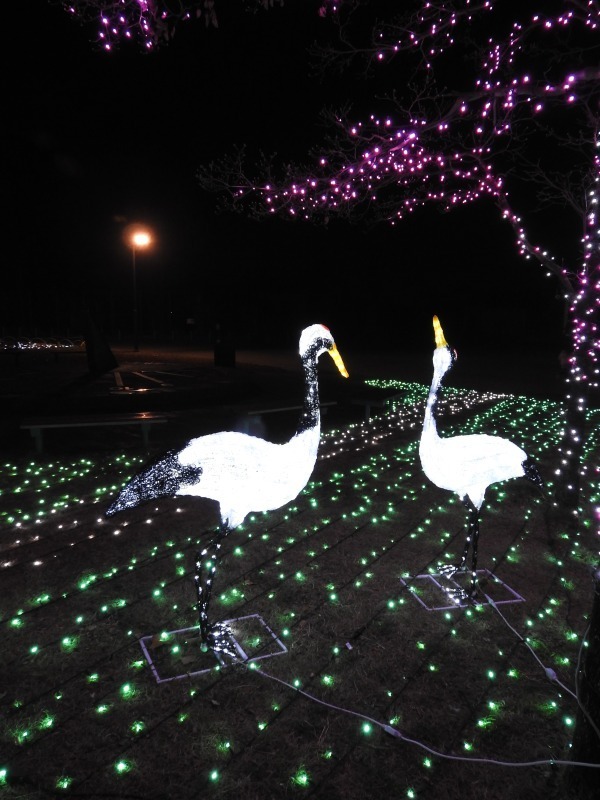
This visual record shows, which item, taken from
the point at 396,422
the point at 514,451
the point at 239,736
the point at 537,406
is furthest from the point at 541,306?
the point at 239,736

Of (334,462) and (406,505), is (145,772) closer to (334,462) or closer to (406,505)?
(406,505)

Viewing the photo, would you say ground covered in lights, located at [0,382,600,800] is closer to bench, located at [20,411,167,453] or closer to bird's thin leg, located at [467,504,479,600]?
bird's thin leg, located at [467,504,479,600]

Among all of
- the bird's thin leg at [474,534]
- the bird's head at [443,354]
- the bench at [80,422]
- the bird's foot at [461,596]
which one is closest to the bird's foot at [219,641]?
the bird's foot at [461,596]

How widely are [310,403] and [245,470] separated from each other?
0.64m

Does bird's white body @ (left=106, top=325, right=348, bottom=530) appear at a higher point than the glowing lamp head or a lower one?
lower

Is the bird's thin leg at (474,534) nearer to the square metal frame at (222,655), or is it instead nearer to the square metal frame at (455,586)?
the square metal frame at (455,586)

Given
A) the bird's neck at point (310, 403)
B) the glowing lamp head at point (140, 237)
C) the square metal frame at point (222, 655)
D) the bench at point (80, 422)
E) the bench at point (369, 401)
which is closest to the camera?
the square metal frame at point (222, 655)

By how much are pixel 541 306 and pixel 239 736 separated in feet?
125

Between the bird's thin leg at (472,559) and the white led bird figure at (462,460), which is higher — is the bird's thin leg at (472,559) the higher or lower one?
the lower one

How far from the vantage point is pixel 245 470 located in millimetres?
3029

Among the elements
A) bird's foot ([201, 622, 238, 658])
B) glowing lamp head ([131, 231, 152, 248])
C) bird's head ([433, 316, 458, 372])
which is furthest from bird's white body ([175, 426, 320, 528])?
glowing lamp head ([131, 231, 152, 248])

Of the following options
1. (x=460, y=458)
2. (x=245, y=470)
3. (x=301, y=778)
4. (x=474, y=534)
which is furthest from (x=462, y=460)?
(x=301, y=778)

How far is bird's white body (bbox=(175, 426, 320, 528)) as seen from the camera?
3.04 meters

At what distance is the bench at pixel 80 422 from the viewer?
24.0 ft
